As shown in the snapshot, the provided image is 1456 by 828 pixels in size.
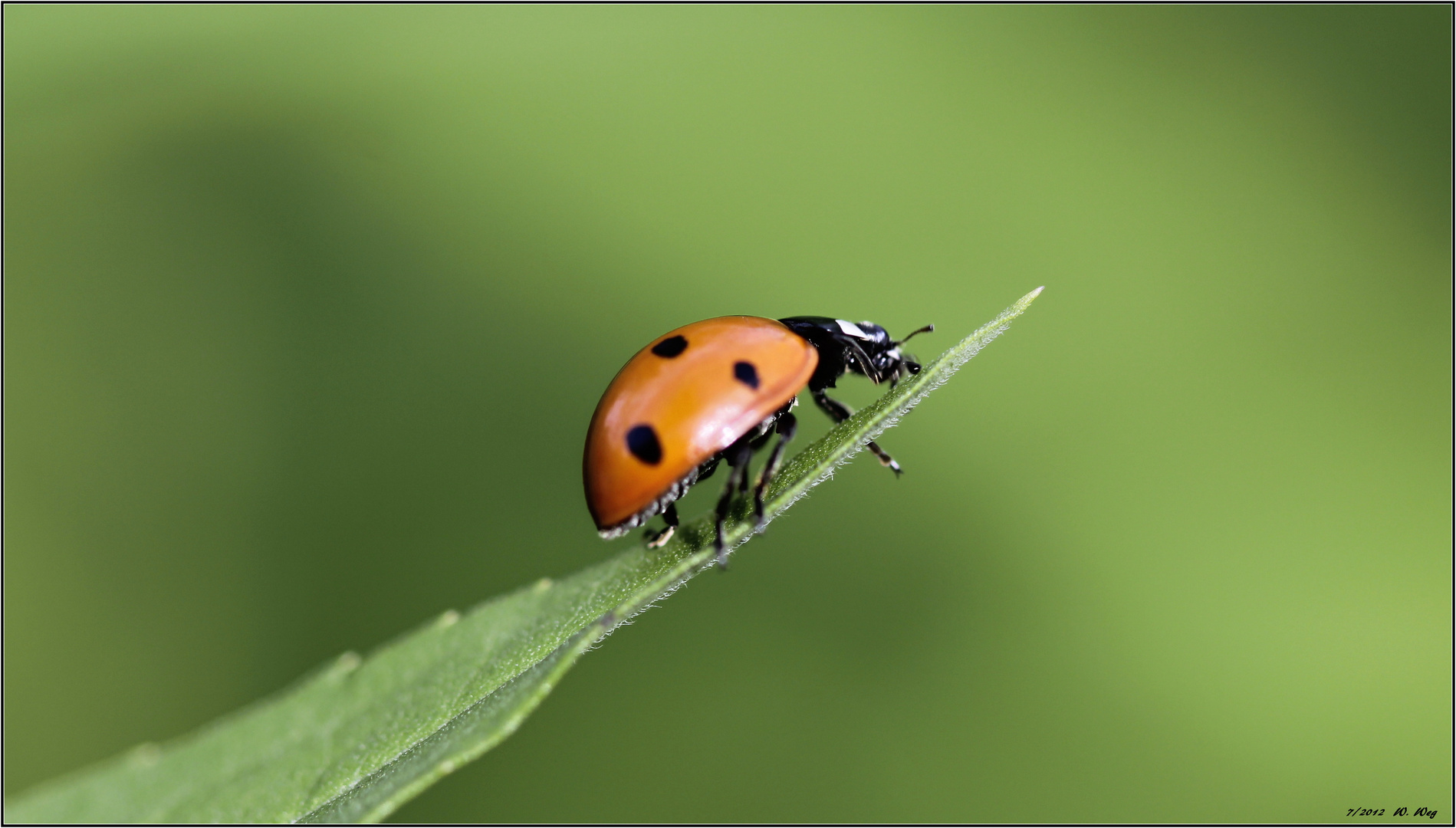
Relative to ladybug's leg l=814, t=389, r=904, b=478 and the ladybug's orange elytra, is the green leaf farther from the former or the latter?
ladybug's leg l=814, t=389, r=904, b=478

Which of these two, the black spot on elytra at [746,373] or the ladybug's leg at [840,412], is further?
the ladybug's leg at [840,412]

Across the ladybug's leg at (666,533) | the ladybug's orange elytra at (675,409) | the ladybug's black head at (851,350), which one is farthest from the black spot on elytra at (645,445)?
the ladybug's black head at (851,350)

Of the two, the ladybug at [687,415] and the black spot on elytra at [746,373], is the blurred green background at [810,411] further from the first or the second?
the black spot on elytra at [746,373]

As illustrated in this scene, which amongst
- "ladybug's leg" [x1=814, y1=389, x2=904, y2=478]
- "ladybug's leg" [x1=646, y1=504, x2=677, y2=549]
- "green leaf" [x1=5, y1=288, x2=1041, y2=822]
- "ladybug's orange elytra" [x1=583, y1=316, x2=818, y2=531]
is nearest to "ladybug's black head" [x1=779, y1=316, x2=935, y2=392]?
"ladybug's leg" [x1=814, y1=389, x2=904, y2=478]

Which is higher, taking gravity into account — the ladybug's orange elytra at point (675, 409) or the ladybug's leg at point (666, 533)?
the ladybug's orange elytra at point (675, 409)

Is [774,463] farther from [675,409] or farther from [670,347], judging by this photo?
[670,347]

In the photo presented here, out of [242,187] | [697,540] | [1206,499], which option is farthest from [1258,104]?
[242,187]

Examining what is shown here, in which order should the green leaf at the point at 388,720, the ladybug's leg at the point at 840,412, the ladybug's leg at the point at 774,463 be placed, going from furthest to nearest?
1. the ladybug's leg at the point at 840,412
2. the ladybug's leg at the point at 774,463
3. the green leaf at the point at 388,720
